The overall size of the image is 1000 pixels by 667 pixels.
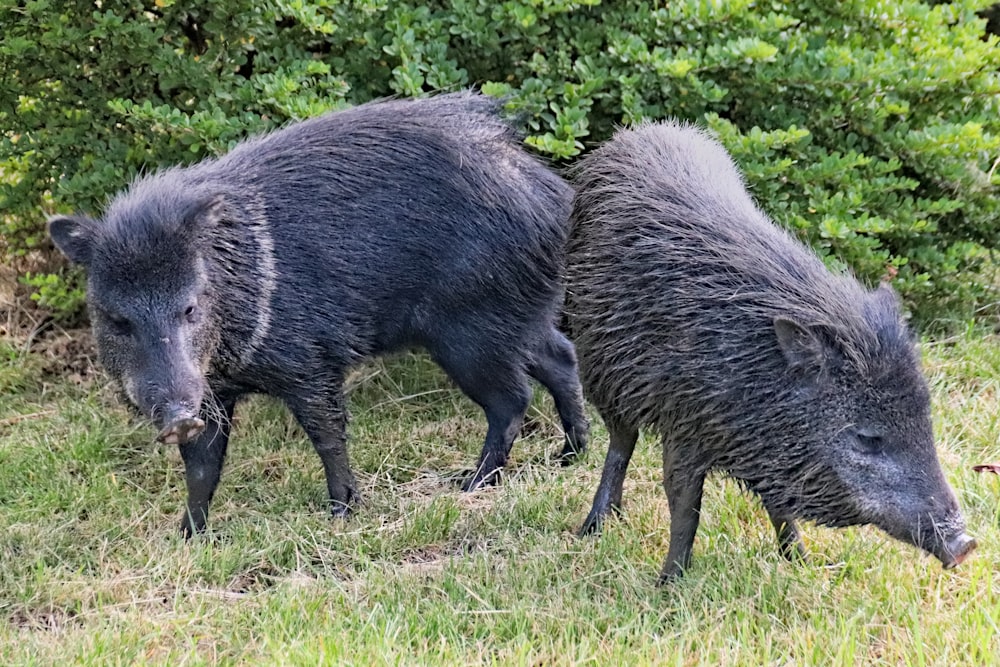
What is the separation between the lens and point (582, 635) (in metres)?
2.76

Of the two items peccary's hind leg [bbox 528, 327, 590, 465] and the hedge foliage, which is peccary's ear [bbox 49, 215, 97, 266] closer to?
the hedge foliage

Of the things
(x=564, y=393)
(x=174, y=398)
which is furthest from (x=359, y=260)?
(x=564, y=393)

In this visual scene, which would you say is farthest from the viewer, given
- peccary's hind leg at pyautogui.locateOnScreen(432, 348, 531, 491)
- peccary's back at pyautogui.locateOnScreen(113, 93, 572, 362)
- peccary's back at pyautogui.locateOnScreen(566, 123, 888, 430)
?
peccary's hind leg at pyautogui.locateOnScreen(432, 348, 531, 491)

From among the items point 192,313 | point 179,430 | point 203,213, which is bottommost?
point 179,430

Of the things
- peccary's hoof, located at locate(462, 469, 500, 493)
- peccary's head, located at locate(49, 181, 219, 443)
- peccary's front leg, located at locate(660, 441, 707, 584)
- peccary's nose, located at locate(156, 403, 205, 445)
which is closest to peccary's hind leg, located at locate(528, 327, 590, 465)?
peccary's hoof, located at locate(462, 469, 500, 493)

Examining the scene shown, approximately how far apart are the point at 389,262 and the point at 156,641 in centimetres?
151

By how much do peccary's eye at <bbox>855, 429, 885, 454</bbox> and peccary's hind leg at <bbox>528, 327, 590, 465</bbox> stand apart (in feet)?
5.22

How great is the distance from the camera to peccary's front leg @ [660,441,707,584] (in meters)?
2.95

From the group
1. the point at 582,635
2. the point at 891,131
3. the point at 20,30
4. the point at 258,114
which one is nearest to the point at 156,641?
the point at 582,635

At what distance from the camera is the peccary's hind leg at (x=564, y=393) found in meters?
4.14

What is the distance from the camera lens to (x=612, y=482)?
3.45 m

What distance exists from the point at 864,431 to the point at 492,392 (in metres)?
1.62

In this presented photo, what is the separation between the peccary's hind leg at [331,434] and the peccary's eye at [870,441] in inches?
72.4

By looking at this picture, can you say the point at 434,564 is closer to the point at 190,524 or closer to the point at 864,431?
the point at 190,524
